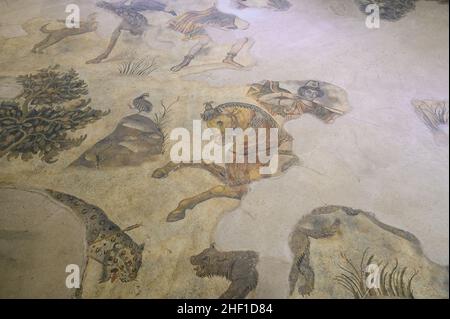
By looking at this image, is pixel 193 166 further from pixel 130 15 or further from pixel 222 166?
pixel 130 15

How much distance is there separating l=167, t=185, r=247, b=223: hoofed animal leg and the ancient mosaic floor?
0.06 ft

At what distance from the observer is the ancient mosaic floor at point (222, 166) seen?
4215 mm

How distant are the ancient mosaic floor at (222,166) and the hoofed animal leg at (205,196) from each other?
19mm

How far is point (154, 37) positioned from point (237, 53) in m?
1.76

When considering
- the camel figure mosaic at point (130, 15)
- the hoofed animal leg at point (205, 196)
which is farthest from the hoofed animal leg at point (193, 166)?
the camel figure mosaic at point (130, 15)

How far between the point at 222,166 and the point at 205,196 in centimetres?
55

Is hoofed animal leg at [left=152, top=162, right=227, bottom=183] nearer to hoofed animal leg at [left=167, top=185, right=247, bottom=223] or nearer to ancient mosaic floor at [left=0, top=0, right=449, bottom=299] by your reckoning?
ancient mosaic floor at [left=0, top=0, right=449, bottom=299]

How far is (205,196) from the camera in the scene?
488cm

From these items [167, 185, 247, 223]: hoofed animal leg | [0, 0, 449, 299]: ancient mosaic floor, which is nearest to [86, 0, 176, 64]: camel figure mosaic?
[0, 0, 449, 299]: ancient mosaic floor

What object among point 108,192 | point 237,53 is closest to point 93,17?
point 237,53

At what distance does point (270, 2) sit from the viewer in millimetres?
8797

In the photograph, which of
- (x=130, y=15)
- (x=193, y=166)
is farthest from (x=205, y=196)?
(x=130, y=15)

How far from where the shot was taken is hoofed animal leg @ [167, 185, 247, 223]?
4688 millimetres

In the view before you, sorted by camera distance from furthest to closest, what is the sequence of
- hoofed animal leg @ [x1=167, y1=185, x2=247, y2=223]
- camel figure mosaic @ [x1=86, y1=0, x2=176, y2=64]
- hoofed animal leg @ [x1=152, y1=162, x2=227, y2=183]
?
camel figure mosaic @ [x1=86, y1=0, x2=176, y2=64]
hoofed animal leg @ [x1=152, y1=162, x2=227, y2=183]
hoofed animal leg @ [x1=167, y1=185, x2=247, y2=223]
